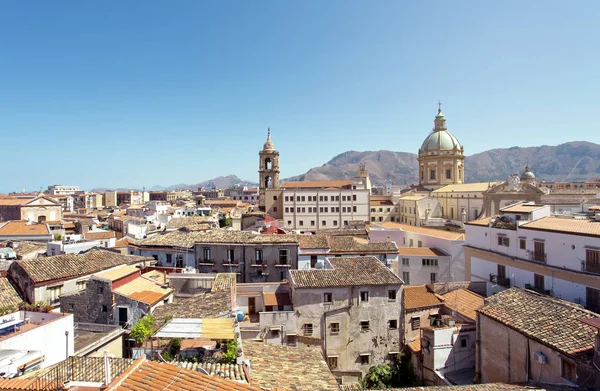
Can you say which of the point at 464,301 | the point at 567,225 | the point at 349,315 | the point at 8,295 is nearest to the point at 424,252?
the point at 464,301

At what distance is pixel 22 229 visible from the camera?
39906mm

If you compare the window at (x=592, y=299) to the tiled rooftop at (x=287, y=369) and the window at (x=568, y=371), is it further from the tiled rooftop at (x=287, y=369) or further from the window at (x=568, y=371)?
the tiled rooftop at (x=287, y=369)

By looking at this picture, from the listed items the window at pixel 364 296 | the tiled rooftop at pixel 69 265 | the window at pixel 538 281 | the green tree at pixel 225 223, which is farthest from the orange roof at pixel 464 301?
the green tree at pixel 225 223

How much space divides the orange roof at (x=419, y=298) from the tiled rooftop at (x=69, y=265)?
712 inches

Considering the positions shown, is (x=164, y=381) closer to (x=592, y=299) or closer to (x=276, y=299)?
(x=276, y=299)

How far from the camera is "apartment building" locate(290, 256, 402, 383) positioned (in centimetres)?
2225

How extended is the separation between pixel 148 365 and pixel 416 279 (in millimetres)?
31850

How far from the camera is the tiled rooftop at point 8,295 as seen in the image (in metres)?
17.2

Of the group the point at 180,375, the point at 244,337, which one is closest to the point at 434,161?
the point at 244,337

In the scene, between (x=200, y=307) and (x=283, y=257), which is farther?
(x=283, y=257)

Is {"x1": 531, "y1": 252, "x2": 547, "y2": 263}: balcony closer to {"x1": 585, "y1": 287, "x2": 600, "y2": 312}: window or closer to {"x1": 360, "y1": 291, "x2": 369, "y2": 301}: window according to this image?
{"x1": 585, "y1": 287, "x2": 600, "y2": 312}: window

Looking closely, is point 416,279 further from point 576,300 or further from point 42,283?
point 42,283

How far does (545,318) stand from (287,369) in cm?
1050

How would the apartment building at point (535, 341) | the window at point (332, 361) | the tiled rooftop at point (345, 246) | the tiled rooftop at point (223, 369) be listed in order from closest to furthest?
the tiled rooftop at point (223, 369) → the apartment building at point (535, 341) → the window at point (332, 361) → the tiled rooftop at point (345, 246)
